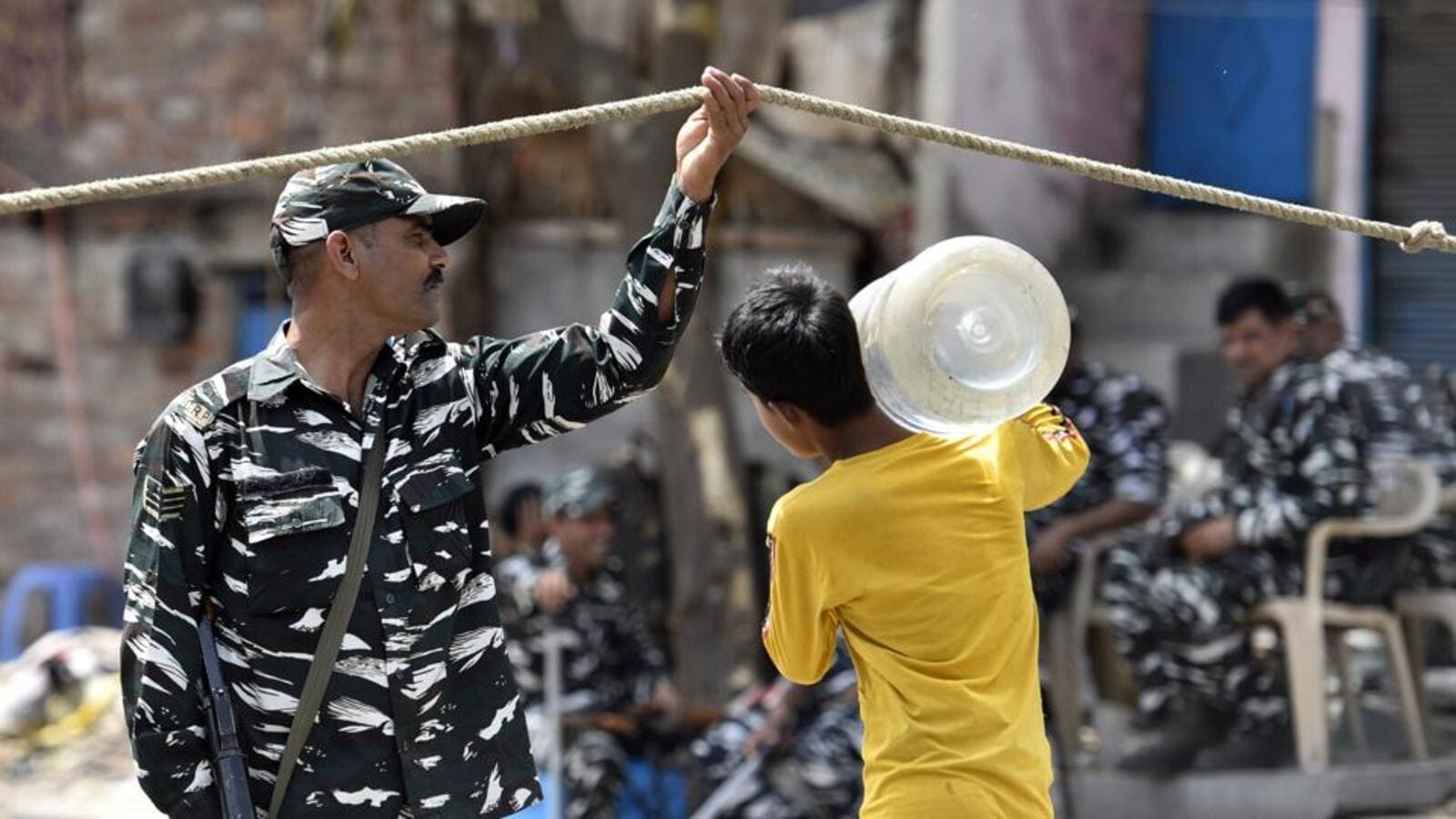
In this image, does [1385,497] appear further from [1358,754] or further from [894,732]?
[894,732]

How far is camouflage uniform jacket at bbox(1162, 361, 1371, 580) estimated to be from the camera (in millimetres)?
6184

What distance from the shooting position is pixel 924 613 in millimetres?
3156

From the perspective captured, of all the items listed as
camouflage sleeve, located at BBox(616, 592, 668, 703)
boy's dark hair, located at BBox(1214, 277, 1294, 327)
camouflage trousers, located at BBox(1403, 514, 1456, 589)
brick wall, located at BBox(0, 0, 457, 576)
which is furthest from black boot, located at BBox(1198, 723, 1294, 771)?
brick wall, located at BBox(0, 0, 457, 576)

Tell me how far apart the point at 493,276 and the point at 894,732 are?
7082 mm

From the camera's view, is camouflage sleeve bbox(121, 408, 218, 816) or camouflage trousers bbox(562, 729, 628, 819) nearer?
camouflage sleeve bbox(121, 408, 218, 816)

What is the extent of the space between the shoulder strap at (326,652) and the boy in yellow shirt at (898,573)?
603 mm

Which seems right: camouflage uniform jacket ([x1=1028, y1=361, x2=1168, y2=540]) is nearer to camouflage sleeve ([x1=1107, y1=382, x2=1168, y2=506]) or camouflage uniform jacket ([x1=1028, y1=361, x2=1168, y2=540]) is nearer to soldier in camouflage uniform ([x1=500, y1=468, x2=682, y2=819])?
camouflage sleeve ([x1=1107, y1=382, x2=1168, y2=506])

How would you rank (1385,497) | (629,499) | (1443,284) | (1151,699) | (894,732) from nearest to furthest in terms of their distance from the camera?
(894,732) → (1385,497) → (1151,699) → (629,499) → (1443,284)

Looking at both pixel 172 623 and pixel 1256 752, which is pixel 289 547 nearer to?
pixel 172 623

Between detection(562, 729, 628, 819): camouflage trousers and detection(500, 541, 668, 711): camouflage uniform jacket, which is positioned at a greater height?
detection(500, 541, 668, 711): camouflage uniform jacket

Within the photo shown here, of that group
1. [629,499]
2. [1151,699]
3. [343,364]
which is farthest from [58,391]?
[343,364]

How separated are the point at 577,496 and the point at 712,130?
4.01 meters

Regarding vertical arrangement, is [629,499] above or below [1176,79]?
below

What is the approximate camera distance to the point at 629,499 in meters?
7.84
